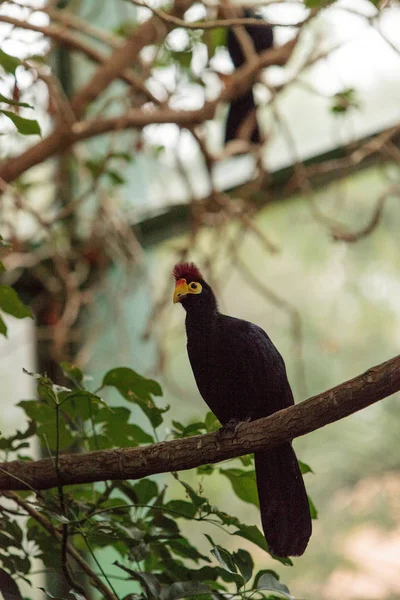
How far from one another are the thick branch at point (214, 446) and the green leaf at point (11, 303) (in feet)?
0.91

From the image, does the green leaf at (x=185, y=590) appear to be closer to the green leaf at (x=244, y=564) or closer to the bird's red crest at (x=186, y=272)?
the green leaf at (x=244, y=564)

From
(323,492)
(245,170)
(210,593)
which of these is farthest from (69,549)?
(245,170)

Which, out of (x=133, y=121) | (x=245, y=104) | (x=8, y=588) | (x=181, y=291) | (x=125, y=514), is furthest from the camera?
(x=245, y=104)

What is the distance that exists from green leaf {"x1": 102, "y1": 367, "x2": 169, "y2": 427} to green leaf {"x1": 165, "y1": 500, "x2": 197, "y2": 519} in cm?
18

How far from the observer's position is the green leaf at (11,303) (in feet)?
4.44

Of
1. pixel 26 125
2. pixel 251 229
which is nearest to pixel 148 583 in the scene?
pixel 26 125

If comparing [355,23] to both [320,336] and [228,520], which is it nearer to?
[320,336]

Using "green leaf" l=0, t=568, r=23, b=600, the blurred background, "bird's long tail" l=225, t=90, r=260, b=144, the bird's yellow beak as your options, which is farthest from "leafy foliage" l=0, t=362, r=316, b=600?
"bird's long tail" l=225, t=90, r=260, b=144

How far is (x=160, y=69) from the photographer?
2.81m

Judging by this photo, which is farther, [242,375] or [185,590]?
[242,375]

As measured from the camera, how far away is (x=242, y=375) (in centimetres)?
150

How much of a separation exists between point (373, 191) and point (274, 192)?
1.36ft

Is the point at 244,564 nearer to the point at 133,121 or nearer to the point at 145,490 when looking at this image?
the point at 145,490

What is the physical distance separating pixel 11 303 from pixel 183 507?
50 centimetres
